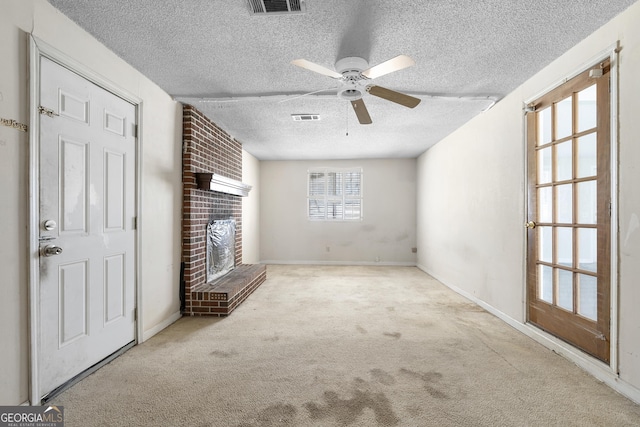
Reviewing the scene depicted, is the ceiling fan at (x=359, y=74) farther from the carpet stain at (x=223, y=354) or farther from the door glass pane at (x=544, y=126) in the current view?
the carpet stain at (x=223, y=354)

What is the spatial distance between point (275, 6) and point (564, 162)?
240cm

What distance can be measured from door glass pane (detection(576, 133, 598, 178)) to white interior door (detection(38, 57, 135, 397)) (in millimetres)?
3520

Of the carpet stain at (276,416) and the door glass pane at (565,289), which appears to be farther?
the door glass pane at (565,289)

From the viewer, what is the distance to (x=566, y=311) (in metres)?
2.39

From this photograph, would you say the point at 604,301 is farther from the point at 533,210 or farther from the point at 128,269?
the point at 128,269

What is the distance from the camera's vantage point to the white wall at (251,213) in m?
5.82

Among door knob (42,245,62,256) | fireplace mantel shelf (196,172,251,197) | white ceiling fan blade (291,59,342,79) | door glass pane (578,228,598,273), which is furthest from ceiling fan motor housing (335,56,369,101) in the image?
door knob (42,245,62,256)

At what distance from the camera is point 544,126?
2715 millimetres

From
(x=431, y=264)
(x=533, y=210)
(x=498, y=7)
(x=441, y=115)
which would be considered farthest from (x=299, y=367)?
(x=431, y=264)

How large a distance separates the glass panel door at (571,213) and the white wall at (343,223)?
3.84 metres

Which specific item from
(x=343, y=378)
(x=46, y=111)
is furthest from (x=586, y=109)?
(x=46, y=111)

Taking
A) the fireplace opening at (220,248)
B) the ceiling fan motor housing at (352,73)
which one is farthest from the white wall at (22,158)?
the ceiling fan motor housing at (352,73)

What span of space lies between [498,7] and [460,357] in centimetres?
239

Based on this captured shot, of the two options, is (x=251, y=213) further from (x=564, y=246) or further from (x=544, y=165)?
(x=564, y=246)
